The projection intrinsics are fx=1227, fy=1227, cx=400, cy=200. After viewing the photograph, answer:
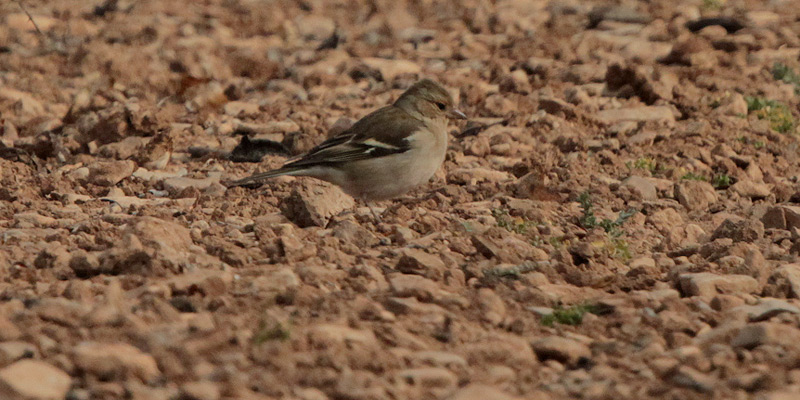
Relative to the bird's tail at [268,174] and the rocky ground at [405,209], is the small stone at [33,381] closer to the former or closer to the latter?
the rocky ground at [405,209]

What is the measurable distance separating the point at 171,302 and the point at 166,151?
4.08m

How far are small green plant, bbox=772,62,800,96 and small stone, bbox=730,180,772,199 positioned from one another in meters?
2.73

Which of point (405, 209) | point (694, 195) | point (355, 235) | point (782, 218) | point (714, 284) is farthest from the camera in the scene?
point (694, 195)

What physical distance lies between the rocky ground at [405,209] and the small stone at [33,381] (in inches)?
0.4

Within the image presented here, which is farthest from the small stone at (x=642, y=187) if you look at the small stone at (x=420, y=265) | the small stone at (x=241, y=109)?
the small stone at (x=241, y=109)

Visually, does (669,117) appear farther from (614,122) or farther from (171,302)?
(171,302)

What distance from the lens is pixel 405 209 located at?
761 cm

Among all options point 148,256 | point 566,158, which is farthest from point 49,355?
point 566,158

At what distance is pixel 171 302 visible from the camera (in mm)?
5062

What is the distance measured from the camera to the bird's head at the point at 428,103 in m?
8.49

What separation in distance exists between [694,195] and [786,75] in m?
3.52

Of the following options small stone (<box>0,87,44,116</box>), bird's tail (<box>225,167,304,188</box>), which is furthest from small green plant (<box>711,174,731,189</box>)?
small stone (<box>0,87,44,116</box>)

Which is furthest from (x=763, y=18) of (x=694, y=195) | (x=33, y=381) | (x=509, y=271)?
(x=33, y=381)

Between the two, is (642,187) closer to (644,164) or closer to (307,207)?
(644,164)
